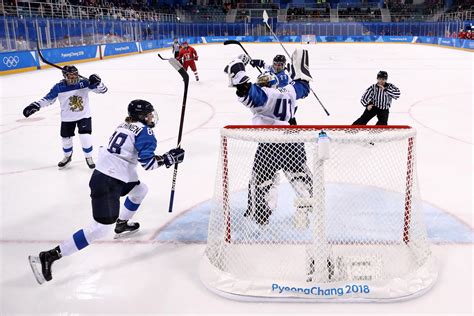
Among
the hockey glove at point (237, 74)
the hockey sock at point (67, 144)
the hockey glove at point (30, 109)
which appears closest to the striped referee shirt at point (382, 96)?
the hockey glove at point (237, 74)

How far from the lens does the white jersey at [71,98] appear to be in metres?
4.84

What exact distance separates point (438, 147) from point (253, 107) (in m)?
3.49

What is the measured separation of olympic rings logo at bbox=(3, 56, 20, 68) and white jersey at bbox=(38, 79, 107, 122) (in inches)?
426

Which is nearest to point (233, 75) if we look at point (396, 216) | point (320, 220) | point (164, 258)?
point (320, 220)

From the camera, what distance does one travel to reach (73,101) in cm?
491

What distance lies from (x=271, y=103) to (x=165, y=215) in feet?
4.63

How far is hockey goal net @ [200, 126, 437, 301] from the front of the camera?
2641 mm

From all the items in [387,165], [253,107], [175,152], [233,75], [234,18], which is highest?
[234,18]

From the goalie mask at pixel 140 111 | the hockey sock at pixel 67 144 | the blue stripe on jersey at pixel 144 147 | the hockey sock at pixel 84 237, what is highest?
the goalie mask at pixel 140 111

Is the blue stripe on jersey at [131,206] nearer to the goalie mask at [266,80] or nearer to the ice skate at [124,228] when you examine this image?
the ice skate at [124,228]

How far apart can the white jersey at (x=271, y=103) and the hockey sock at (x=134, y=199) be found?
3.21 feet

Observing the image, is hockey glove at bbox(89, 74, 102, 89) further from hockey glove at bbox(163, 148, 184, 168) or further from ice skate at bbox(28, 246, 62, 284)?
ice skate at bbox(28, 246, 62, 284)

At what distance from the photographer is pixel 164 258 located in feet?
10.5

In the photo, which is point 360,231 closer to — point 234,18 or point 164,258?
point 164,258
